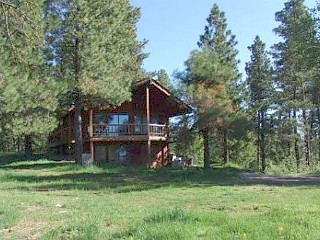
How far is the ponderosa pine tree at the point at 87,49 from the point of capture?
26625mm

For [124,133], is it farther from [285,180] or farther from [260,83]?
[260,83]

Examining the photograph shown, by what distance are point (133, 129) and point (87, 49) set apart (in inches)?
388

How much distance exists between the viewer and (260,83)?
49562 millimetres

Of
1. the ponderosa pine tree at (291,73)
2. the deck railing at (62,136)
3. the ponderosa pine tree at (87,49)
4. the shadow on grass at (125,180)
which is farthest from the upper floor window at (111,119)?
the ponderosa pine tree at (291,73)

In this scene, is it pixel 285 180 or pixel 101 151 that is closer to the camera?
pixel 285 180

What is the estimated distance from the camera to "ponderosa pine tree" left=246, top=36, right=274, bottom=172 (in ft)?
163

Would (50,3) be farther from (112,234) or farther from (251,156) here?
(251,156)

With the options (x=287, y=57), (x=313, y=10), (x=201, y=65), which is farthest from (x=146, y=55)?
(x=313, y=10)

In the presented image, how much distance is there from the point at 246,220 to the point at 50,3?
2084cm

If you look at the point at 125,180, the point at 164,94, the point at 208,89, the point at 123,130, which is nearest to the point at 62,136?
the point at 123,130

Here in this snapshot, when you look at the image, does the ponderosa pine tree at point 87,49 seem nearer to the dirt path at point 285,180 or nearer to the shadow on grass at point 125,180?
the shadow on grass at point 125,180

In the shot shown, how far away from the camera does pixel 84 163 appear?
28391mm

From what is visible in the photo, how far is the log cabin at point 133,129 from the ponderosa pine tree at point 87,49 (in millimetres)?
4862

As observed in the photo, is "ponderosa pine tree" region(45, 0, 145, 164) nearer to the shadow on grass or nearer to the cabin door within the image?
the shadow on grass
